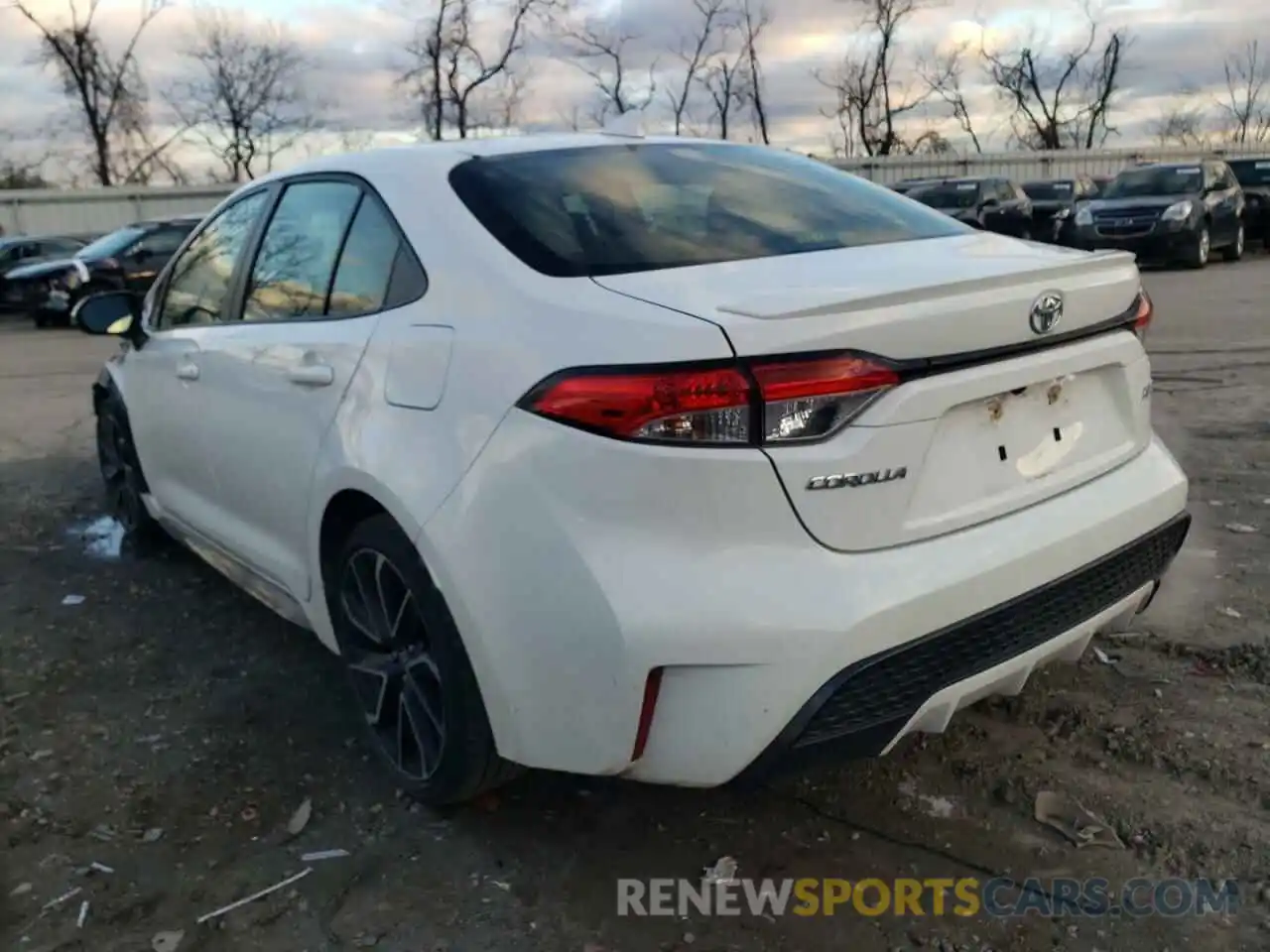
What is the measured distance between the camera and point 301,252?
3.42 m

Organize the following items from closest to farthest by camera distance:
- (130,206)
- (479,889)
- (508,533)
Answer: (508,533) → (479,889) → (130,206)

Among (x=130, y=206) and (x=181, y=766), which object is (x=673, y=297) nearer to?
(x=181, y=766)

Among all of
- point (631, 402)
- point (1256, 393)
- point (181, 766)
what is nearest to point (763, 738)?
point (631, 402)

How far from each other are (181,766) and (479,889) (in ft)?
3.67

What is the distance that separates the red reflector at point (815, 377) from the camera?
2.16 meters

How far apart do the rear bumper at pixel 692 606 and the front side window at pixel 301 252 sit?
43.8 inches

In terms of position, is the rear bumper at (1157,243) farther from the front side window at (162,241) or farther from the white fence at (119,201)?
the front side window at (162,241)

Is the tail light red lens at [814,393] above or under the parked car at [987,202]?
under

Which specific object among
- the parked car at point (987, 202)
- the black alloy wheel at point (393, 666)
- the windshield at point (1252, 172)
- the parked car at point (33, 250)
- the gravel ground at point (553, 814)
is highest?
the windshield at point (1252, 172)

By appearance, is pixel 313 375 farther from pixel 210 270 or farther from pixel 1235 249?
pixel 1235 249

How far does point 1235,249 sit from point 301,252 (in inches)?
819

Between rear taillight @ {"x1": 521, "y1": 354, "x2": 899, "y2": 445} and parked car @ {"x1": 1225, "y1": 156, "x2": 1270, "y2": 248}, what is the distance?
22851 millimetres

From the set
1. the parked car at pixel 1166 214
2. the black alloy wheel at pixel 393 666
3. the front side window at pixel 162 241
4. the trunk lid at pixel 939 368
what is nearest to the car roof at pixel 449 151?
the trunk lid at pixel 939 368

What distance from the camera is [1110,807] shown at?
2.81 metres
